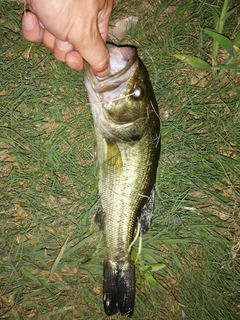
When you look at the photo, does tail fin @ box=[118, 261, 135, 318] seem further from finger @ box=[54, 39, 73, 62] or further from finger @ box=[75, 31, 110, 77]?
finger @ box=[54, 39, 73, 62]

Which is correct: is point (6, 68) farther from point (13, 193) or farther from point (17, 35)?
point (13, 193)

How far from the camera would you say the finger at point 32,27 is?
83.0 inches

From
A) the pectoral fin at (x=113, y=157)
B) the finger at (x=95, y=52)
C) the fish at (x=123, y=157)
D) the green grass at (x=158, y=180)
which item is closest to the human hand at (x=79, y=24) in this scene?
the finger at (x=95, y=52)

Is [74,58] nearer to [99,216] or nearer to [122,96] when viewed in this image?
[122,96]

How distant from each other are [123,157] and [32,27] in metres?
1.08

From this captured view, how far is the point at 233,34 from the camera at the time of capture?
2.85 meters

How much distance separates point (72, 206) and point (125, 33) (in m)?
1.57

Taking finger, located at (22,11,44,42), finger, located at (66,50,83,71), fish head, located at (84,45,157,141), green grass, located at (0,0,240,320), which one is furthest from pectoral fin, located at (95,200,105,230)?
finger, located at (22,11,44,42)

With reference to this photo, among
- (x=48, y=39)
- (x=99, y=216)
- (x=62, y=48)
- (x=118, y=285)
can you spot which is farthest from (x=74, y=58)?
(x=118, y=285)

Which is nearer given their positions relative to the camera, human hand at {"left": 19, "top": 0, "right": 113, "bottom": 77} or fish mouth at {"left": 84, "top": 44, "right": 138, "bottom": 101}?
human hand at {"left": 19, "top": 0, "right": 113, "bottom": 77}

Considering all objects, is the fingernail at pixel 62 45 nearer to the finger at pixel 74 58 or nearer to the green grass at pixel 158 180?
the finger at pixel 74 58

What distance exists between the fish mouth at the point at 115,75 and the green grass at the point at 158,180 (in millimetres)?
701

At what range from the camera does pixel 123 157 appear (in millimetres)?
2213

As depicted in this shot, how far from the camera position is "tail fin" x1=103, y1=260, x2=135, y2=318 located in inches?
97.7
